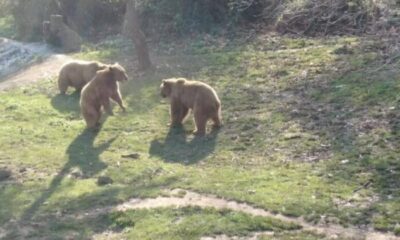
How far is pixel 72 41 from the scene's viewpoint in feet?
A: 89.9

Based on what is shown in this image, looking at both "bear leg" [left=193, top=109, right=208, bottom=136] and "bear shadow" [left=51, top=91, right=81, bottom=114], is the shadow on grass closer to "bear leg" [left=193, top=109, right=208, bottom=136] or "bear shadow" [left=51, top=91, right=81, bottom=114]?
"bear leg" [left=193, top=109, right=208, bottom=136]

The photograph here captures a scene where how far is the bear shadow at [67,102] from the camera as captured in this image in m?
18.2

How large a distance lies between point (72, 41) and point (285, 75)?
11585mm

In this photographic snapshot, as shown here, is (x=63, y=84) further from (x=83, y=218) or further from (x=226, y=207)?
(x=226, y=207)

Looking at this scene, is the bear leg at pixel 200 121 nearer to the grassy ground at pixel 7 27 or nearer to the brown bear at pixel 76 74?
the brown bear at pixel 76 74

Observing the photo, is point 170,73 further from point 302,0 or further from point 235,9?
point 302,0

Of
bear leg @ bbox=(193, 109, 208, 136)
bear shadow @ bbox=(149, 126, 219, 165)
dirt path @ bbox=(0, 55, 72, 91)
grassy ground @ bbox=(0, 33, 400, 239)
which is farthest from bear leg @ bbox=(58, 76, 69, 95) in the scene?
bear leg @ bbox=(193, 109, 208, 136)

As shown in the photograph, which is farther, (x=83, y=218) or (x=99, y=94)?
(x=99, y=94)

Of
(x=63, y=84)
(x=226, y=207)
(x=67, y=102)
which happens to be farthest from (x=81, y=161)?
(x=63, y=84)

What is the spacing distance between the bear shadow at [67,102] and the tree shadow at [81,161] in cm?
223

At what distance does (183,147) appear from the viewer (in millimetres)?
14547

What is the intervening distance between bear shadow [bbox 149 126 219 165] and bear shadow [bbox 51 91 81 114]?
3.76 m

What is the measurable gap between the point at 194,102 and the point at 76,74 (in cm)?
551

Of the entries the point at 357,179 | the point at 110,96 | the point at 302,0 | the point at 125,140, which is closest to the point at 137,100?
the point at 110,96
